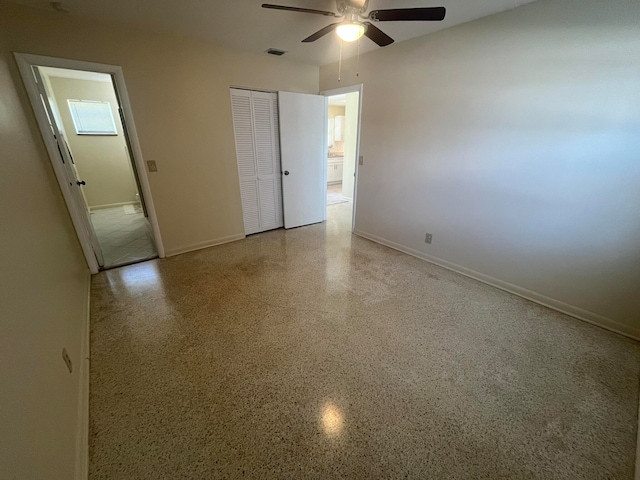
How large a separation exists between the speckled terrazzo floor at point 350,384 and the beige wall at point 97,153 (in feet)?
12.3

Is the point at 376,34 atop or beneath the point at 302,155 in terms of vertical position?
atop

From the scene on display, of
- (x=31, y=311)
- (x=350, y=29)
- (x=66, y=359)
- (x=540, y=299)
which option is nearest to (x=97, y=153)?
(x=66, y=359)

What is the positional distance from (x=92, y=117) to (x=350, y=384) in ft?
22.1

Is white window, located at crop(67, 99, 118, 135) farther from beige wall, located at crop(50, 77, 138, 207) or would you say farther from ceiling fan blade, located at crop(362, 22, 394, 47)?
ceiling fan blade, located at crop(362, 22, 394, 47)

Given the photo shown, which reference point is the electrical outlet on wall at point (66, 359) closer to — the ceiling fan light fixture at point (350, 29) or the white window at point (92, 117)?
the ceiling fan light fixture at point (350, 29)

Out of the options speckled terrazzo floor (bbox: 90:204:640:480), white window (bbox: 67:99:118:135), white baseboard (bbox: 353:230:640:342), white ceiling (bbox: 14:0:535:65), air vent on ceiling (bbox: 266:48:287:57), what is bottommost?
speckled terrazzo floor (bbox: 90:204:640:480)

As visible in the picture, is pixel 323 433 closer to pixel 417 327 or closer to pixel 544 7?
pixel 417 327

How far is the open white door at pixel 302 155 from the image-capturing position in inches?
155

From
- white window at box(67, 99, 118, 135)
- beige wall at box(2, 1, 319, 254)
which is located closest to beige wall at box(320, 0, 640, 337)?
beige wall at box(2, 1, 319, 254)

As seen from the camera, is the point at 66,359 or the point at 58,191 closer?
the point at 66,359

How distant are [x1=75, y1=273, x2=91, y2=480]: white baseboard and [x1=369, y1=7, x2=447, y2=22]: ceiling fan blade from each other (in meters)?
3.02

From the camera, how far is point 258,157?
3.89 m

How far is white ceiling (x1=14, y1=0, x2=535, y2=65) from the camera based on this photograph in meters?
2.13

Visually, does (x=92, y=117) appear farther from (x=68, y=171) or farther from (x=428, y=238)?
(x=428, y=238)
